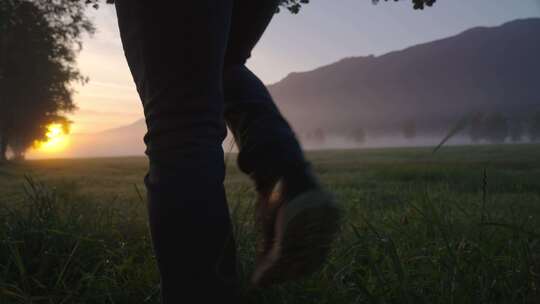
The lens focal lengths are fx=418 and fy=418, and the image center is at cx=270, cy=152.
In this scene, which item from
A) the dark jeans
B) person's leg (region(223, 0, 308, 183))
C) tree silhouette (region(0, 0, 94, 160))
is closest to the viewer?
the dark jeans

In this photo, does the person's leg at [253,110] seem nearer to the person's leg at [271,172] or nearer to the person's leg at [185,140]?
the person's leg at [271,172]

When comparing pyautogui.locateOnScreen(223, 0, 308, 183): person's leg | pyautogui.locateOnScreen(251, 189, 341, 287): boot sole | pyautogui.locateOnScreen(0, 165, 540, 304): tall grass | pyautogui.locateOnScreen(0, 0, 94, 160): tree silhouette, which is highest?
pyautogui.locateOnScreen(0, 0, 94, 160): tree silhouette

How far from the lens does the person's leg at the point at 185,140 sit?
94 cm

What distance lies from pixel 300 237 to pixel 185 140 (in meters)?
0.35

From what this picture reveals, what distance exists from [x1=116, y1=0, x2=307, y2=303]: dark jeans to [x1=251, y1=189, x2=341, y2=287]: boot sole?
101mm

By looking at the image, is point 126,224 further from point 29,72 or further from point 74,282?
point 29,72

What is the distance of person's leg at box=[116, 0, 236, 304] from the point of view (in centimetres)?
94

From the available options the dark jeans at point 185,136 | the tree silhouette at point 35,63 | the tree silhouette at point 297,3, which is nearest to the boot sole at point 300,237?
the dark jeans at point 185,136

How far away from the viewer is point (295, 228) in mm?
970

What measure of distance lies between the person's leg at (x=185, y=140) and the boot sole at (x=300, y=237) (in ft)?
0.34

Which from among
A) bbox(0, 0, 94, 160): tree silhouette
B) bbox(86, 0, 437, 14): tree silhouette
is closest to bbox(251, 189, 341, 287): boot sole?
bbox(86, 0, 437, 14): tree silhouette

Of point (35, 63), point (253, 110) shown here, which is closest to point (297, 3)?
point (253, 110)

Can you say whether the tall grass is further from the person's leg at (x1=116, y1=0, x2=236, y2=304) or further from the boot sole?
the person's leg at (x1=116, y1=0, x2=236, y2=304)

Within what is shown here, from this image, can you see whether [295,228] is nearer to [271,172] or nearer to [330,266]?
[271,172]
